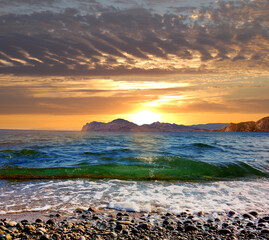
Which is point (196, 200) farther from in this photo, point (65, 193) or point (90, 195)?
point (65, 193)

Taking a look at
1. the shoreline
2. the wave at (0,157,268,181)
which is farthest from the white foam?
the wave at (0,157,268,181)

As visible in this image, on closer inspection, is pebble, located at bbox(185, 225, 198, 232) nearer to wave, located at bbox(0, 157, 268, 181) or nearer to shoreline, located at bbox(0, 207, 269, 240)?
shoreline, located at bbox(0, 207, 269, 240)

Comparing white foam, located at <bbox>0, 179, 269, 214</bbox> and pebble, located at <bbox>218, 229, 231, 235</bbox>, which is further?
white foam, located at <bbox>0, 179, 269, 214</bbox>

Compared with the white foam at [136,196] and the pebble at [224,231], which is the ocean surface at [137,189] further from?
the pebble at [224,231]

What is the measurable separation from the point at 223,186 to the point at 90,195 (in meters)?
6.11

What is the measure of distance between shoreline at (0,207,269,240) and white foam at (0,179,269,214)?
19.9 inches

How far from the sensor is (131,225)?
557cm

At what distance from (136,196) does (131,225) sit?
2.72 metres

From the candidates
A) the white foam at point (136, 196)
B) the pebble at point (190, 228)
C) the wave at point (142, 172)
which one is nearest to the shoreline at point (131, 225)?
the pebble at point (190, 228)

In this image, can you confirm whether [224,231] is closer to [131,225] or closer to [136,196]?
[131,225]

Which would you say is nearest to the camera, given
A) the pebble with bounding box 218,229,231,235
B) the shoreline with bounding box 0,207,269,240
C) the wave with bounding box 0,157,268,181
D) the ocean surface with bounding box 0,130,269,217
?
the shoreline with bounding box 0,207,269,240

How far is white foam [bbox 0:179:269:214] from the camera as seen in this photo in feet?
23.3

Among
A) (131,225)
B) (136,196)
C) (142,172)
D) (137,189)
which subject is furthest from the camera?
(142,172)

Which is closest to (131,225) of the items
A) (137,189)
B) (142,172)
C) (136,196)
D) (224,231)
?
(224,231)
